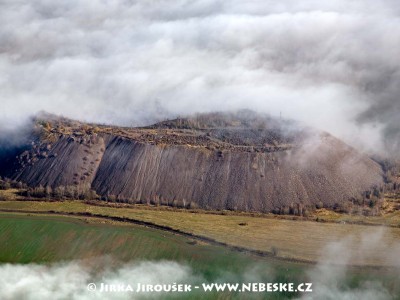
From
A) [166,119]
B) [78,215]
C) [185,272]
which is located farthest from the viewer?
[166,119]

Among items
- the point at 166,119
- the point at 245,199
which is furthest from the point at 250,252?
the point at 166,119

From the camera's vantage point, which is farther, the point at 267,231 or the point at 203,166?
the point at 203,166

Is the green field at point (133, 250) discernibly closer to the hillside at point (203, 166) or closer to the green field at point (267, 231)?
the green field at point (267, 231)

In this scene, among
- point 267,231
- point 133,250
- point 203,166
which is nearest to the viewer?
point 133,250

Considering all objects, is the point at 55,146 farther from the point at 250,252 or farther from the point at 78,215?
the point at 250,252

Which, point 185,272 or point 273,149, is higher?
point 273,149

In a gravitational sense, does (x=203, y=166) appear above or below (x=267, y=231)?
above

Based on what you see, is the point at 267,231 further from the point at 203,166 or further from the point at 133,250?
the point at 203,166

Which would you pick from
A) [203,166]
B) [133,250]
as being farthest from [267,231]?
[203,166]
